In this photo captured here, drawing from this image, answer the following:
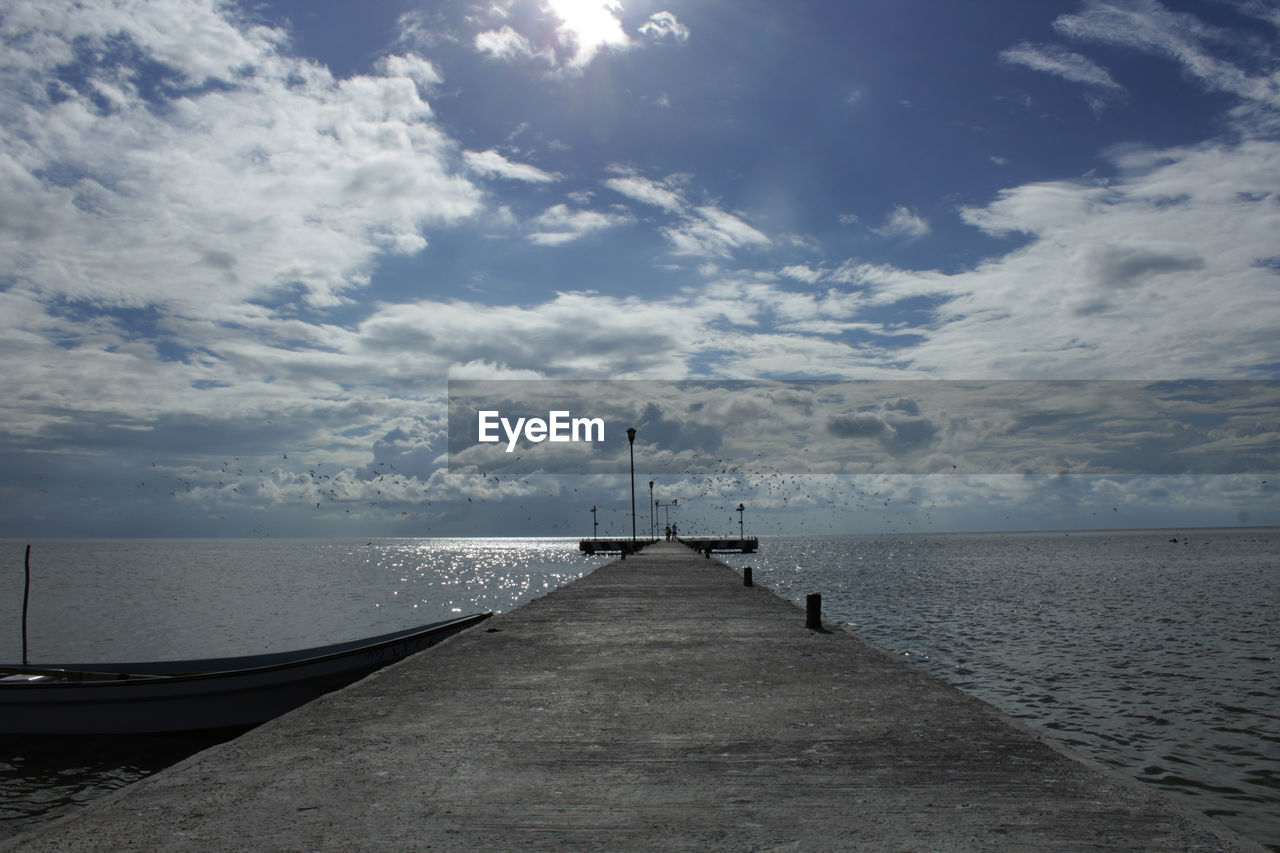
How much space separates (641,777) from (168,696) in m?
11.2

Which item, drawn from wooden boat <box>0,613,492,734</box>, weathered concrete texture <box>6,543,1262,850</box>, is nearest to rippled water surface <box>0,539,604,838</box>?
wooden boat <box>0,613,492,734</box>

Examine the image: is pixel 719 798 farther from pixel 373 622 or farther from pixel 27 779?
pixel 373 622

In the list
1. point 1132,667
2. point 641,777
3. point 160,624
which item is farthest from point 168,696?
point 160,624

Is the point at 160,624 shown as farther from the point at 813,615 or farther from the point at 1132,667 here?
the point at 1132,667

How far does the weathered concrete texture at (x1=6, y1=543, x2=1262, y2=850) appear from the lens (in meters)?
4.45

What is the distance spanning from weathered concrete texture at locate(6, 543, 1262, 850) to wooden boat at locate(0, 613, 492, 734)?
500 centimetres

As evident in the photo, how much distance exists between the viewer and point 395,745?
6.34m

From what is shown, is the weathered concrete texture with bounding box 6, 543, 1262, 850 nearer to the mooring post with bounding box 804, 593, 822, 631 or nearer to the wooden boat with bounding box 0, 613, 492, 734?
the mooring post with bounding box 804, 593, 822, 631

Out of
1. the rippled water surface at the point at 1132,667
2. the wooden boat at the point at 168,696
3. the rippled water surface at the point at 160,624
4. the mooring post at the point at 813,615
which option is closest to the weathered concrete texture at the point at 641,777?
the mooring post at the point at 813,615

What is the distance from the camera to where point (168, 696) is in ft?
42.5

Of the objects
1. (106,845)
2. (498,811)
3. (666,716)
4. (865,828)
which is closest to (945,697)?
(666,716)

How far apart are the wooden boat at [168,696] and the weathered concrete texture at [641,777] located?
5.00 metres

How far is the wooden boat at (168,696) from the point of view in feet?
41.7

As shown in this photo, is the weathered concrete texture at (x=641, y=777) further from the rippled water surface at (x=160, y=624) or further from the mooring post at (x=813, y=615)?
the rippled water surface at (x=160, y=624)
